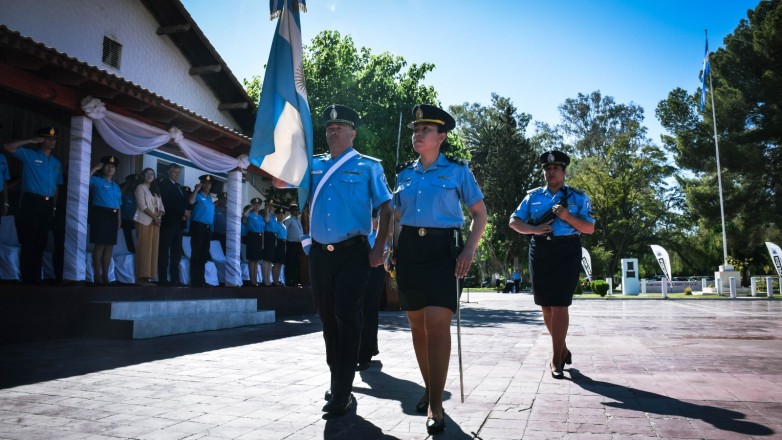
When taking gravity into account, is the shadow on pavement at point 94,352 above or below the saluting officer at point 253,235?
below

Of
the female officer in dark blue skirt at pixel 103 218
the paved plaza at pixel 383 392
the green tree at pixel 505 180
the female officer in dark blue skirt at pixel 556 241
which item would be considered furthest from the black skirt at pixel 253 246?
the green tree at pixel 505 180

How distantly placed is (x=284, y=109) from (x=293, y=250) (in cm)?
1081

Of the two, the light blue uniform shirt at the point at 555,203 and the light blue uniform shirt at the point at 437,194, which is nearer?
the light blue uniform shirt at the point at 437,194

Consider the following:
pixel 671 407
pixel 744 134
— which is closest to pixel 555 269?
pixel 671 407

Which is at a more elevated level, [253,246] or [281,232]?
[281,232]

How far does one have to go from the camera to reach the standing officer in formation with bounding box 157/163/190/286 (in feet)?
34.9

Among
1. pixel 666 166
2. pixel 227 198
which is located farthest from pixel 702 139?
pixel 227 198

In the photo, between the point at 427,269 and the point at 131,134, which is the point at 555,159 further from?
the point at 131,134

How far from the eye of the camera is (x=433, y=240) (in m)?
3.67

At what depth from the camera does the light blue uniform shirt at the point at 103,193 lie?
9.23 m

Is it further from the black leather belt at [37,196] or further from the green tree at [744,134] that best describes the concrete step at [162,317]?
the green tree at [744,134]

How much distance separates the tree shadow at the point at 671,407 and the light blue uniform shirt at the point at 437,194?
5.65ft

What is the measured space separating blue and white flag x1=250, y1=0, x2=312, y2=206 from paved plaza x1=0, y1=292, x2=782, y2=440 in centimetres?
183

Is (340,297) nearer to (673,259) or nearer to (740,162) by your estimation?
(740,162)
